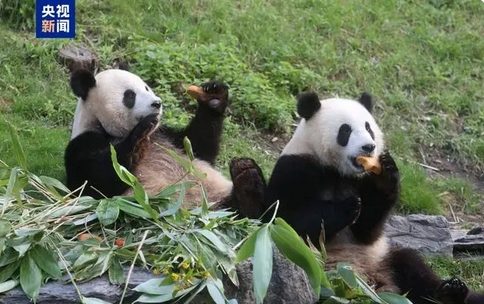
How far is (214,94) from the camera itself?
7133 mm

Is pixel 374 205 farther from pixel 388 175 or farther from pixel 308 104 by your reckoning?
pixel 308 104

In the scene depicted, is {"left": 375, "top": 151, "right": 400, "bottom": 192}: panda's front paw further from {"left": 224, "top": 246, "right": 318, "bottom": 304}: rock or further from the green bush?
the green bush

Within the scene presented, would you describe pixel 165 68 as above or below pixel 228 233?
below

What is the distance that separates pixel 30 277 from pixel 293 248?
1262 mm

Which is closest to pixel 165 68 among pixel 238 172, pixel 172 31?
pixel 172 31

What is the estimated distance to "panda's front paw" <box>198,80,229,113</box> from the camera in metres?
7.11

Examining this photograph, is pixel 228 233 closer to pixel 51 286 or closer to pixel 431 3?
pixel 51 286

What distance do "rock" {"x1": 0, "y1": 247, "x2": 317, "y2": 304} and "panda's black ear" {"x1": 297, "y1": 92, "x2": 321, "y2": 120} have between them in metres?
1.65

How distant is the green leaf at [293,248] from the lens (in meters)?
4.59

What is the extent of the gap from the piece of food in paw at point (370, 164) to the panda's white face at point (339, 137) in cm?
6

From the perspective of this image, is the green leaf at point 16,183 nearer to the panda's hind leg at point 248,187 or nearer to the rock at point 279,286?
the rock at point 279,286

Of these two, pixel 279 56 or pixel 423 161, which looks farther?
pixel 279 56

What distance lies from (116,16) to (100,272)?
19.2 ft

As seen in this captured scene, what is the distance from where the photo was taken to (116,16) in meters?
10.0
